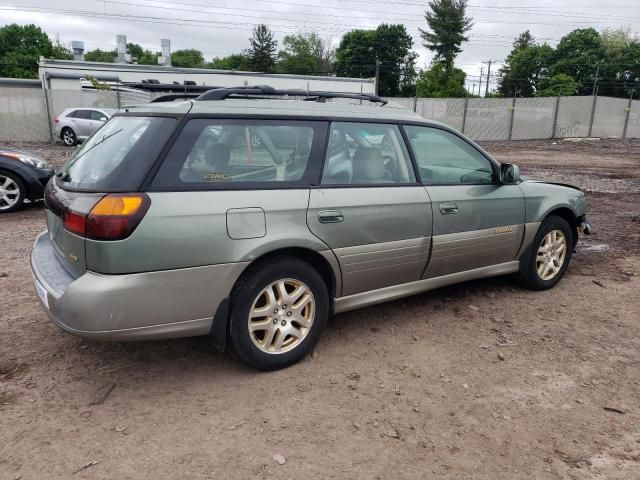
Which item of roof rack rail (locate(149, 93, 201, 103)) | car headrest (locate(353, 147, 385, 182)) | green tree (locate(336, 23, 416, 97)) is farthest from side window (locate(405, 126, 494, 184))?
green tree (locate(336, 23, 416, 97))

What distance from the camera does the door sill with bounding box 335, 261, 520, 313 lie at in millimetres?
3646

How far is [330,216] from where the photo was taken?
3373mm

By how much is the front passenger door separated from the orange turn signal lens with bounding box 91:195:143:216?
2.12 metres

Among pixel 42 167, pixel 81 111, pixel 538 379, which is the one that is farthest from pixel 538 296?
pixel 81 111

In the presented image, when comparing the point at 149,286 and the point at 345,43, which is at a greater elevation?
the point at 345,43

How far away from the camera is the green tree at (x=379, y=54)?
2972 inches

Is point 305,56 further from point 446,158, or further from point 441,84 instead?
point 446,158

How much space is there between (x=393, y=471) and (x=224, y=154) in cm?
194

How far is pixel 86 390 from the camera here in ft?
10.2

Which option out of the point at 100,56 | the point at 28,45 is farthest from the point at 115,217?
the point at 100,56

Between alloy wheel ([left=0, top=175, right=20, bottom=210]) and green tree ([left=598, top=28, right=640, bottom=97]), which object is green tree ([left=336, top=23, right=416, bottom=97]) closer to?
green tree ([left=598, top=28, right=640, bottom=97])

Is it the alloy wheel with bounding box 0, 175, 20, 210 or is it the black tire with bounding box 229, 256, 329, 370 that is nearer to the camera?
the black tire with bounding box 229, 256, 329, 370

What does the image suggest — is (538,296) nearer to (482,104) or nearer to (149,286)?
(149,286)

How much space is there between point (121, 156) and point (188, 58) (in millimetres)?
105979
